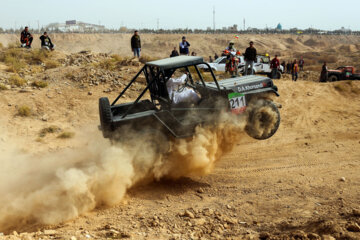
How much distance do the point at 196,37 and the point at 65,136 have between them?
5219cm

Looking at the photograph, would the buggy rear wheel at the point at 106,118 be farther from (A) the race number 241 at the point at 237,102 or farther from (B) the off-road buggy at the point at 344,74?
(B) the off-road buggy at the point at 344,74

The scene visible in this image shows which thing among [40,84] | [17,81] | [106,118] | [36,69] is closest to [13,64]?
[36,69]

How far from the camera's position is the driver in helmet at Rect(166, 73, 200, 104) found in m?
6.28

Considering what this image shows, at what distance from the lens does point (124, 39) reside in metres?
56.2

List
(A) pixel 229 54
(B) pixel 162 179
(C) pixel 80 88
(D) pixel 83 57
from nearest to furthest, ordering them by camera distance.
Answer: (B) pixel 162 179
(C) pixel 80 88
(A) pixel 229 54
(D) pixel 83 57

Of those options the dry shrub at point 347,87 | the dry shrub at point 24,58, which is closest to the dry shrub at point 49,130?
the dry shrub at point 24,58

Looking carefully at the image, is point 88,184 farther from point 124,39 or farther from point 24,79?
point 124,39

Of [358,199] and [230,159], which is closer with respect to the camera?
[358,199]

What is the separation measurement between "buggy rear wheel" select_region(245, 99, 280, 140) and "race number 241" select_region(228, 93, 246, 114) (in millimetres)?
253

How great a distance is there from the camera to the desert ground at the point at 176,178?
466 cm

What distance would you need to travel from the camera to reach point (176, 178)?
6.45m

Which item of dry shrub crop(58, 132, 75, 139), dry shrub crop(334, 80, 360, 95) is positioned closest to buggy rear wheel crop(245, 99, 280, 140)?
dry shrub crop(58, 132, 75, 139)

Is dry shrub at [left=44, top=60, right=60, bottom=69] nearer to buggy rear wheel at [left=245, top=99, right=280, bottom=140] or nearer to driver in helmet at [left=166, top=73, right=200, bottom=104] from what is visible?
driver in helmet at [left=166, top=73, right=200, bottom=104]

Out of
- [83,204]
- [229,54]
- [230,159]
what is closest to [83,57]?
[229,54]
